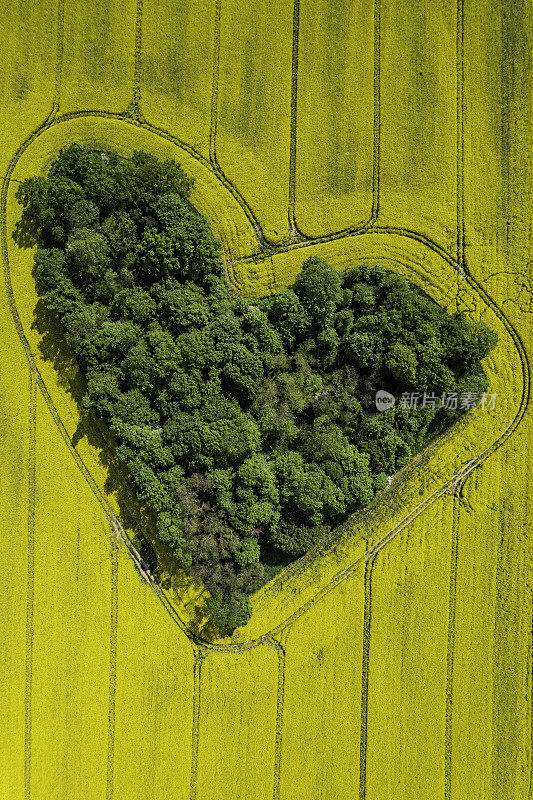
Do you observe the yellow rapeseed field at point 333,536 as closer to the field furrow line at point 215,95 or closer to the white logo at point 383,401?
the field furrow line at point 215,95

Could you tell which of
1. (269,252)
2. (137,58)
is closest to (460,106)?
(269,252)

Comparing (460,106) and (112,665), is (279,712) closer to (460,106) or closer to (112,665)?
(112,665)

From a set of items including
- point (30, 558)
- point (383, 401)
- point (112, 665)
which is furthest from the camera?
point (30, 558)

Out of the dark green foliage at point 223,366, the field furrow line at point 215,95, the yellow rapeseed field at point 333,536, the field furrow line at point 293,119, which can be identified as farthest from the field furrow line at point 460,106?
the field furrow line at point 215,95

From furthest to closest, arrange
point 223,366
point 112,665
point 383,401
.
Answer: point 112,665, point 383,401, point 223,366

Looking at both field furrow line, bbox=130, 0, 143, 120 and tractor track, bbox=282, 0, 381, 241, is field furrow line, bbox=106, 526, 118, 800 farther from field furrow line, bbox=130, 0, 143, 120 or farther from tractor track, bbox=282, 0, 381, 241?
field furrow line, bbox=130, 0, 143, 120

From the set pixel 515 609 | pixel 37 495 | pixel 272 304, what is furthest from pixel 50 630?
pixel 515 609
